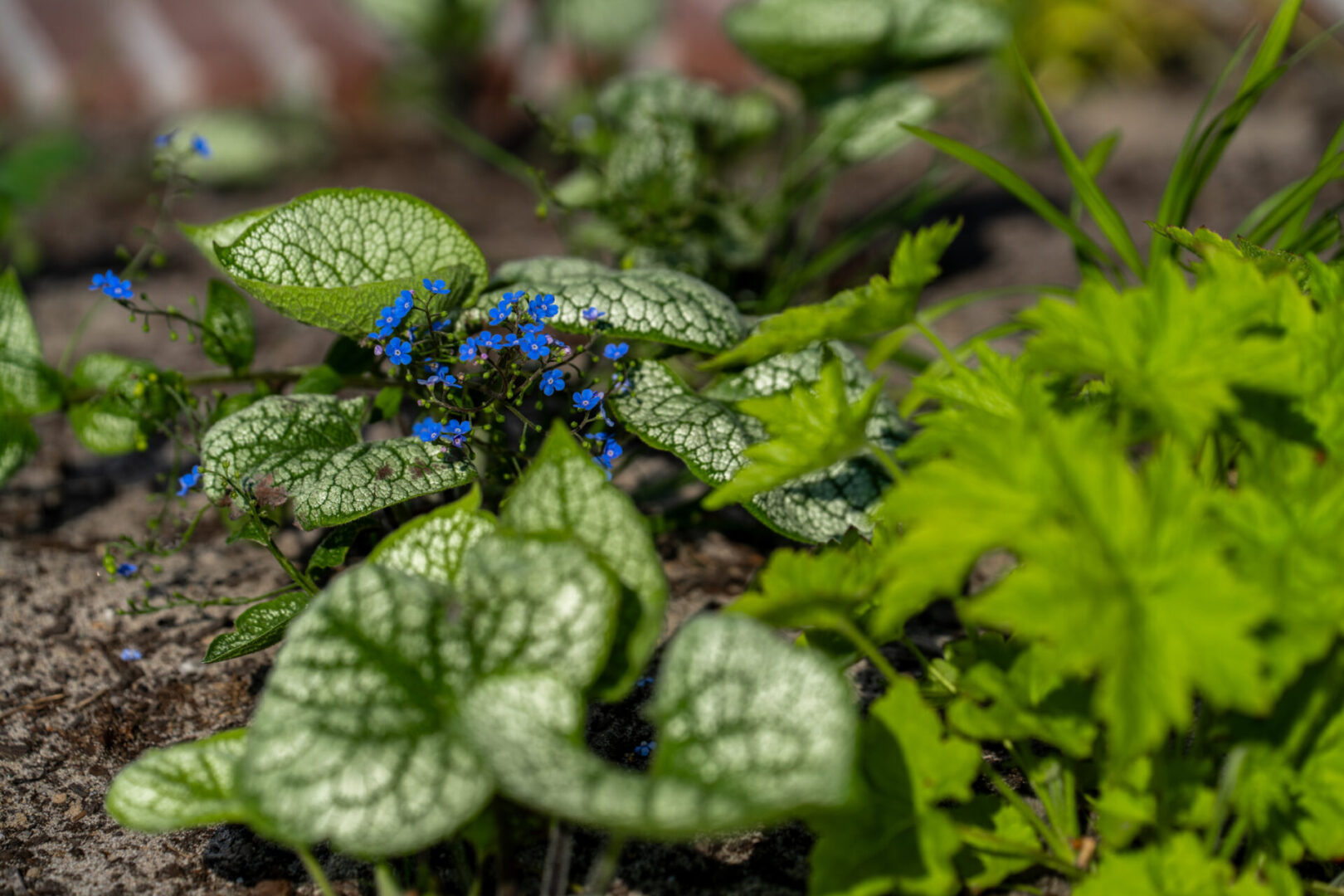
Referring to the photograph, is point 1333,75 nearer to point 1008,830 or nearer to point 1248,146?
point 1248,146

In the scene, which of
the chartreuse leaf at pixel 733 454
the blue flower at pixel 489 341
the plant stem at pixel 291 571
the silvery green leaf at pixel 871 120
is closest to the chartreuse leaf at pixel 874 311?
the chartreuse leaf at pixel 733 454

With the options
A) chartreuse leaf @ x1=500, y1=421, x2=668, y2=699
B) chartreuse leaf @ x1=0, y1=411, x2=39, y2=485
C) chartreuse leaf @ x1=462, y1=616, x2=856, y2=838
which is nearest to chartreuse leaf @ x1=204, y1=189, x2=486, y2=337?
chartreuse leaf @ x1=500, y1=421, x2=668, y2=699

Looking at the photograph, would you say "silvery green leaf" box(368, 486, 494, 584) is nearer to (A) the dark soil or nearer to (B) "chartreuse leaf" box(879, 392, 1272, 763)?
(A) the dark soil

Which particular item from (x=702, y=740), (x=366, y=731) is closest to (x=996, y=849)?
(x=702, y=740)

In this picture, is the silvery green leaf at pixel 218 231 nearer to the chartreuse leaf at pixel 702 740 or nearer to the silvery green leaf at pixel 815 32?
the chartreuse leaf at pixel 702 740

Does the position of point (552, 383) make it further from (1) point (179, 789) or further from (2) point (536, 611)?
(1) point (179, 789)
